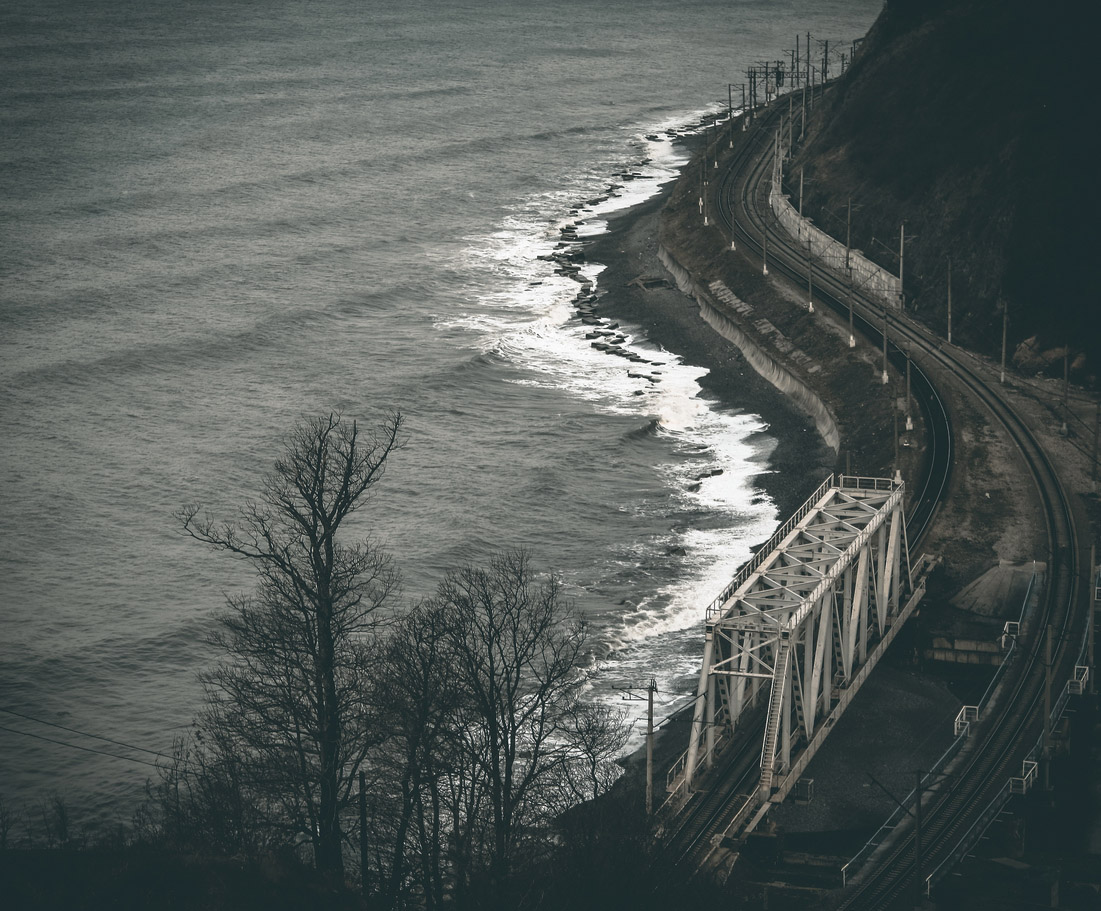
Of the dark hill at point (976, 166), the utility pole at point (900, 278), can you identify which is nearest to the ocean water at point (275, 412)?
the utility pole at point (900, 278)

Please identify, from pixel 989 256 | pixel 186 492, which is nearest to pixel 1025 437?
pixel 989 256

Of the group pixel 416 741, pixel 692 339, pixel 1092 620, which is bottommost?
pixel 1092 620

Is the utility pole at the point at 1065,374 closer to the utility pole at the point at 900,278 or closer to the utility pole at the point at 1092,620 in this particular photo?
the utility pole at the point at 900,278

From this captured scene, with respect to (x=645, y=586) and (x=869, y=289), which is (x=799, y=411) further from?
(x=645, y=586)

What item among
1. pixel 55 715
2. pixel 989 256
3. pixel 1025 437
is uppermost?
pixel 989 256

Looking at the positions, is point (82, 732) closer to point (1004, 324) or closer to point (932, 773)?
point (932, 773)

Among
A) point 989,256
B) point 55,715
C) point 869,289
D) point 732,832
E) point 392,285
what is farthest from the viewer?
point 392,285

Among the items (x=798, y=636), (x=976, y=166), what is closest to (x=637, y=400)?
(x=976, y=166)
